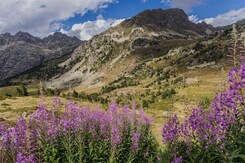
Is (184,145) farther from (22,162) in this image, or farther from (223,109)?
(22,162)

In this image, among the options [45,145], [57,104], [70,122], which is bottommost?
[45,145]

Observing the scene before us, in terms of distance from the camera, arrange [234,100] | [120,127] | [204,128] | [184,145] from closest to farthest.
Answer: [234,100] → [204,128] → [184,145] → [120,127]

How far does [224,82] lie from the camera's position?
28.2 feet

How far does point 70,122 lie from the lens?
1022 cm

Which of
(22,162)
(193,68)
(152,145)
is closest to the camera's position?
(22,162)

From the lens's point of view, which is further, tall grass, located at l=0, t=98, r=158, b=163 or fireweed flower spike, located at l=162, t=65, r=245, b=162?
tall grass, located at l=0, t=98, r=158, b=163

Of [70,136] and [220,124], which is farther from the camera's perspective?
[70,136]

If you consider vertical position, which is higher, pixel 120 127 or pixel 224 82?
pixel 224 82

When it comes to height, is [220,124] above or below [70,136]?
above

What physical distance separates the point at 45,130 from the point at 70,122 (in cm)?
88

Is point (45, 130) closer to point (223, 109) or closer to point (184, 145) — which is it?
point (184, 145)

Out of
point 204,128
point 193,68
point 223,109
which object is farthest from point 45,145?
point 193,68

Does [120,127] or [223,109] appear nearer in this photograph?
[223,109]

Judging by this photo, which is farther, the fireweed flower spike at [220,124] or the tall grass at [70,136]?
the tall grass at [70,136]
